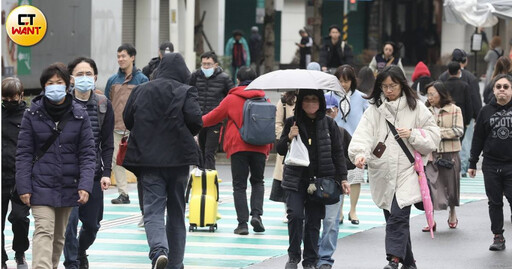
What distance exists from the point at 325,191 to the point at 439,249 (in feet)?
8.12

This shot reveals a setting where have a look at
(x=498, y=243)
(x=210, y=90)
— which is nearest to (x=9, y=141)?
(x=498, y=243)

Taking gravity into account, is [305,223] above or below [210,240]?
above

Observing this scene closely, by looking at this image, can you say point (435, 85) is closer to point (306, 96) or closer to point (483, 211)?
point (483, 211)

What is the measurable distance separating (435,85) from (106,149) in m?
5.13

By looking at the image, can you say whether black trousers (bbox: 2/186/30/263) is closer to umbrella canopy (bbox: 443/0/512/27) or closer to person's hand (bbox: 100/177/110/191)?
person's hand (bbox: 100/177/110/191)

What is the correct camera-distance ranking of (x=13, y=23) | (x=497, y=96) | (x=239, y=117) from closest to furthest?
(x=497, y=96)
(x=239, y=117)
(x=13, y=23)

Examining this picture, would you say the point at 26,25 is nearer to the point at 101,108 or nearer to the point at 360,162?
the point at 101,108

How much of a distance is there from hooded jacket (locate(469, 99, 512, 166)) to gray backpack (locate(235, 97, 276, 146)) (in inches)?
85.4

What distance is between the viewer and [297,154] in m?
10.9

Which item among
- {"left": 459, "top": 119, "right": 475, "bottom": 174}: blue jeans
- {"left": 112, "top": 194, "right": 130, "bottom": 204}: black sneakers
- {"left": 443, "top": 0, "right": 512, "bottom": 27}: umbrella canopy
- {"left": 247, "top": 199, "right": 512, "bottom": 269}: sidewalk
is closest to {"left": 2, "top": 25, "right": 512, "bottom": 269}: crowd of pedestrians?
{"left": 247, "top": 199, "right": 512, "bottom": 269}: sidewalk

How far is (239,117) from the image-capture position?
13555mm

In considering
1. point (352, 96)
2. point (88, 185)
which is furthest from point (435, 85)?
point (88, 185)

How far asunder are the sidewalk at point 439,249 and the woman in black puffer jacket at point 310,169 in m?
0.73

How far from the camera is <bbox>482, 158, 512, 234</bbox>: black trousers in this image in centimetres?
1264
